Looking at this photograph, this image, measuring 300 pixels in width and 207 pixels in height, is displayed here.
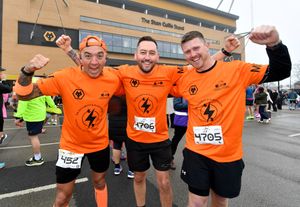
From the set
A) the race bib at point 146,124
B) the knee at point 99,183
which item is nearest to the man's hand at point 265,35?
the race bib at point 146,124

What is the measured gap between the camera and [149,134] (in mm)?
2783

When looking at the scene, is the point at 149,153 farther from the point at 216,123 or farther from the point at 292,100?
the point at 292,100

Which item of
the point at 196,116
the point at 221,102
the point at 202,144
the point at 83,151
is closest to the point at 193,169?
the point at 202,144

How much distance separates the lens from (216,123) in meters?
2.16

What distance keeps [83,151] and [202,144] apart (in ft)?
4.25

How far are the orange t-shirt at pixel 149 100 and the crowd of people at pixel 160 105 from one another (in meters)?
0.01

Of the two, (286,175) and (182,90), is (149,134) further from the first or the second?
(286,175)

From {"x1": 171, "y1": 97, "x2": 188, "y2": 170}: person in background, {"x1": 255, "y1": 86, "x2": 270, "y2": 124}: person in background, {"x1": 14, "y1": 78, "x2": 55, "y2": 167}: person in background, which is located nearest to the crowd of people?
{"x1": 171, "y1": 97, "x2": 188, "y2": 170}: person in background

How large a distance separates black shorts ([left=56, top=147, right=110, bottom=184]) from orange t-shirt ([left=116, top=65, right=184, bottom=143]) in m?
0.40

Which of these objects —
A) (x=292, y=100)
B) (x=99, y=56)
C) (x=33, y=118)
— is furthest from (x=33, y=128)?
(x=292, y=100)

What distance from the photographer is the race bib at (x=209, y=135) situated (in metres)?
2.14

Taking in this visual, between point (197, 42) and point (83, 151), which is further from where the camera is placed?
point (83, 151)

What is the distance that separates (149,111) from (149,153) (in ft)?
1.70

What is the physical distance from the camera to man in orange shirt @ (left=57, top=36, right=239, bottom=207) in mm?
2764
